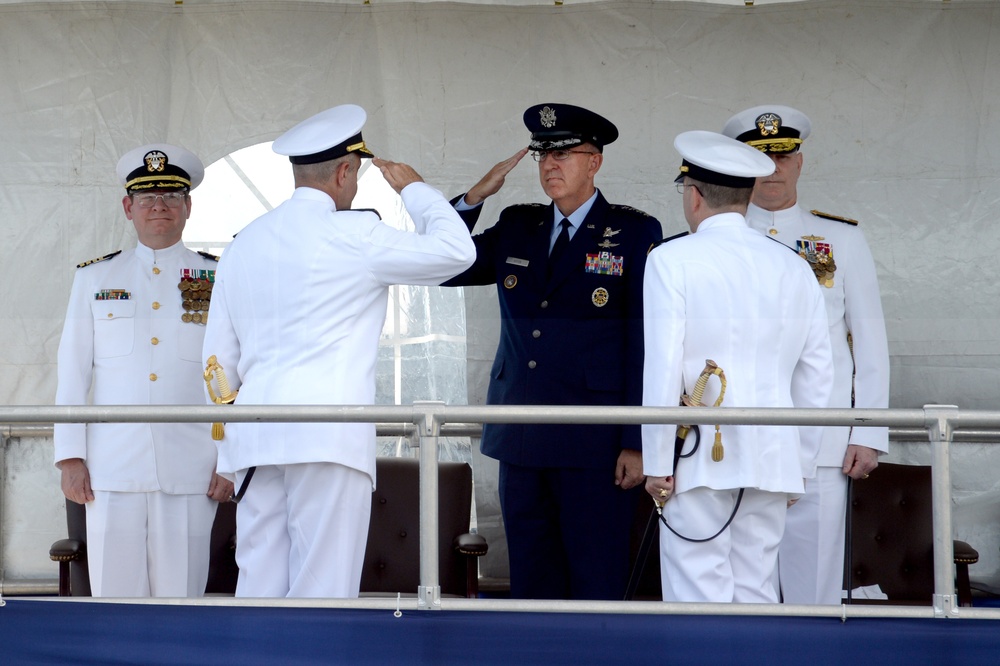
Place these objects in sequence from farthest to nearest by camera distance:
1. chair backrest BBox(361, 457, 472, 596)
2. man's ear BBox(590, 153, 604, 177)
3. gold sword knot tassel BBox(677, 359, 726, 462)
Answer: man's ear BBox(590, 153, 604, 177) < chair backrest BBox(361, 457, 472, 596) < gold sword knot tassel BBox(677, 359, 726, 462)

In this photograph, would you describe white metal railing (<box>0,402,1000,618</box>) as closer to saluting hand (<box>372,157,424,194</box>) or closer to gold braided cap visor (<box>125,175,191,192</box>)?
saluting hand (<box>372,157,424,194</box>)

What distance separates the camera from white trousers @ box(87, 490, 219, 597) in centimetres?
316

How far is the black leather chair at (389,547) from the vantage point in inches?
122

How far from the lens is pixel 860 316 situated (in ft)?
10.9

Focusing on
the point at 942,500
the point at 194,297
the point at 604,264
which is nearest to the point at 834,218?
the point at 604,264

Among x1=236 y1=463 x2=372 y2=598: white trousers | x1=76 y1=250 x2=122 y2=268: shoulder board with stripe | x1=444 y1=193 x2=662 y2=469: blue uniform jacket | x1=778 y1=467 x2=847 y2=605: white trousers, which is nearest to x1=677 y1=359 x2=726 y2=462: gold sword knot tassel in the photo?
x1=444 y1=193 x2=662 y2=469: blue uniform jacket

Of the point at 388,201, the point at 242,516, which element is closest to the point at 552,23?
the point at 388,201

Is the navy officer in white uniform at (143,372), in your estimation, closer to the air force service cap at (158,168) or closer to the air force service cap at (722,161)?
the air force service cap at (158,168)

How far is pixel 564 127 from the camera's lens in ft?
10.5

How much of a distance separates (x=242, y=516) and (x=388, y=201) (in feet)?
3.32

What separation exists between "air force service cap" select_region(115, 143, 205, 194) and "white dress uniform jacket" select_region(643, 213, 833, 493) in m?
1.33

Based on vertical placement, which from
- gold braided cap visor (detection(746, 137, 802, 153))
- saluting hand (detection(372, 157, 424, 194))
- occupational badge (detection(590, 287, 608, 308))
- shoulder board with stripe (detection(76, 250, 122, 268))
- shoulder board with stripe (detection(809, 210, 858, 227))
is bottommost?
occupational badge (detection(590, 287, 608, 308))

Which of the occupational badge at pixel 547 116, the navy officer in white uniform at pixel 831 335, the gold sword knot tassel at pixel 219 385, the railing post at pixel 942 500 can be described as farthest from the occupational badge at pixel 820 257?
the gold sword knot tassel at pixel 219 385

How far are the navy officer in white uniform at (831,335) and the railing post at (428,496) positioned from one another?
110 cm
